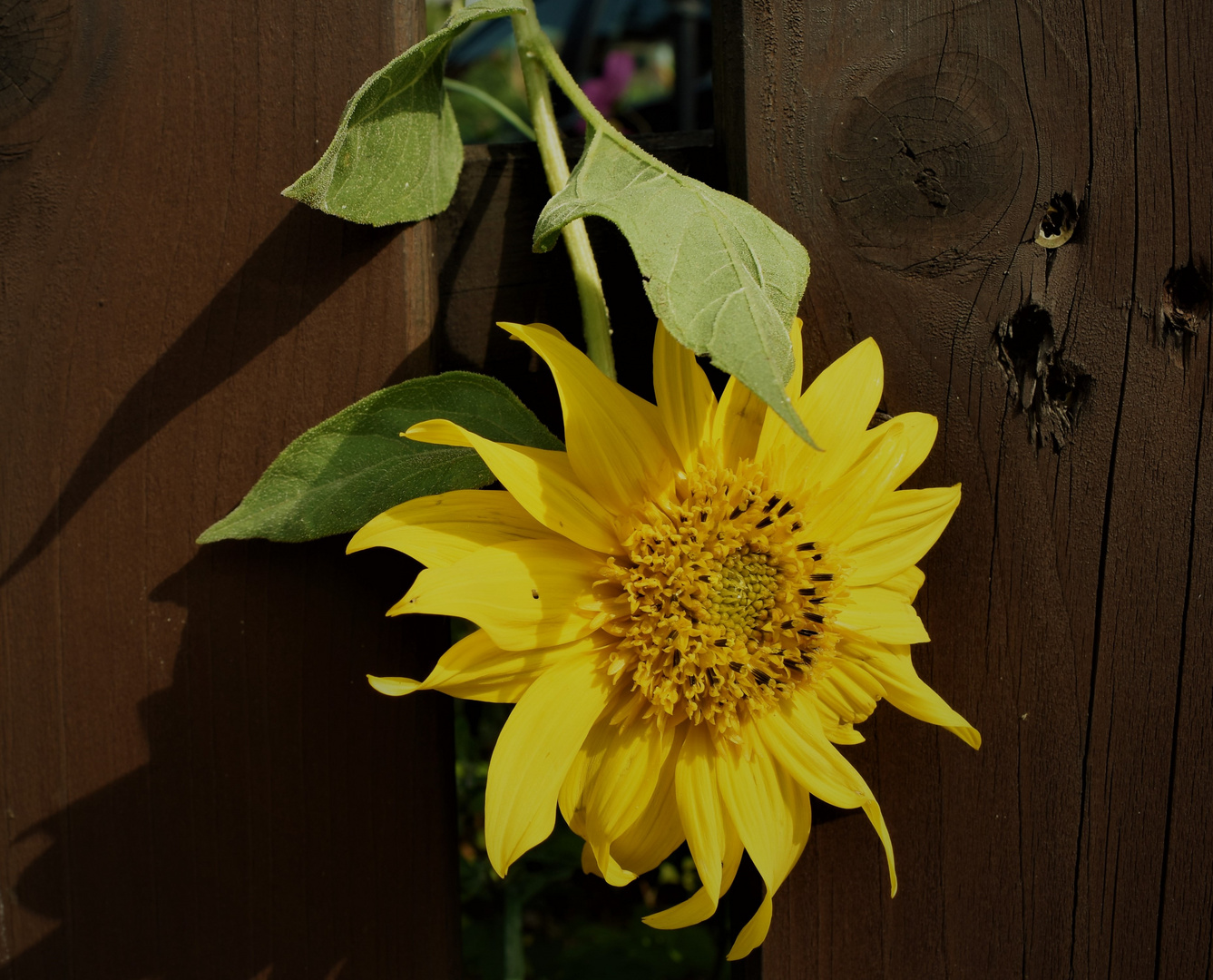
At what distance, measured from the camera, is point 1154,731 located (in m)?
0.93

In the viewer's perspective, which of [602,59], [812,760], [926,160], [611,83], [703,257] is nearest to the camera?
[703,257]

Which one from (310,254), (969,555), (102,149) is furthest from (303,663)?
(969,555)

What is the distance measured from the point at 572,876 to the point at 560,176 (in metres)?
1.28

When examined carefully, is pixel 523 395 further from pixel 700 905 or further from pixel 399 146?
pixel 700 905

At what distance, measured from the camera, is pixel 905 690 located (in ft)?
2.58

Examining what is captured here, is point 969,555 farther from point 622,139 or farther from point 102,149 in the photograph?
point 102,149

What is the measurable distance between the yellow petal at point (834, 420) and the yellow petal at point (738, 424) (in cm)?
3

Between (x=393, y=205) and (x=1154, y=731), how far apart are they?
96 cm

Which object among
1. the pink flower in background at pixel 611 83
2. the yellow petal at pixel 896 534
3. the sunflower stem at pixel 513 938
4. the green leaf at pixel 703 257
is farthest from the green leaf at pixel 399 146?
the pink flower in background at pixel 611 83

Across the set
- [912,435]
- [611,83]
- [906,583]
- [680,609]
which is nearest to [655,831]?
[680,609]

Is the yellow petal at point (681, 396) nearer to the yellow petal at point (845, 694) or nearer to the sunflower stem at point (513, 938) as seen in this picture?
the yellow petal at point (845, 694)

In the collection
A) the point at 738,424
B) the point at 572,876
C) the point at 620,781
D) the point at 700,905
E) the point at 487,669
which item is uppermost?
the point at 738,424

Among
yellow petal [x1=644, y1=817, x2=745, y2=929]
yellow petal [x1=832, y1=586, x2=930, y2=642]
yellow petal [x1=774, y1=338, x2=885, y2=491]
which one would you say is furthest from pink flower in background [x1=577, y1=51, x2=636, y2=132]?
yellow petal [x1=644, y1=817, x2=745, y2=929]

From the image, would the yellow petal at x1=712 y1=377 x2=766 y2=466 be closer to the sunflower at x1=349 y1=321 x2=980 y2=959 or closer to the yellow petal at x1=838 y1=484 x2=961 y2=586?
the sunflower at x1=349 y1=321 x2=980 y2=959
